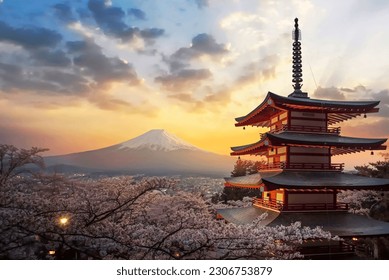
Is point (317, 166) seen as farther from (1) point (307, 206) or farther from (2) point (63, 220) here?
(2) point (63, 220)

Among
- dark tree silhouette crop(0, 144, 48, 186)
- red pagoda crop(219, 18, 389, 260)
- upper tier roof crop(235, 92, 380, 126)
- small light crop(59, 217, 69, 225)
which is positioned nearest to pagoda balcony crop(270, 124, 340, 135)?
red pagoda crop(219, 18, 389, 260)

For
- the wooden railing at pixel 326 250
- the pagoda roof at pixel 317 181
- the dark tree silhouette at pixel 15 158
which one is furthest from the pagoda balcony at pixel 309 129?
the dark tree silhouette at pixel 15 158

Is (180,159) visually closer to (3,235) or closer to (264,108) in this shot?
(264,108)

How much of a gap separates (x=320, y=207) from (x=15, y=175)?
734 centimetres

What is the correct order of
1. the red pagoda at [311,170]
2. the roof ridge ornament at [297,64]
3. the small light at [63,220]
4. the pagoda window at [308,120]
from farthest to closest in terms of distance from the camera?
the roof ridge ornament at [297,64] → the pagoda window at [308,120] → the red pagoda at [311,170] → the small light at [63,220]

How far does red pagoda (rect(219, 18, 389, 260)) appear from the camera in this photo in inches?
297

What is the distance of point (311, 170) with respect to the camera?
27.1ft

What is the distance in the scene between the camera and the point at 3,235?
3975mm

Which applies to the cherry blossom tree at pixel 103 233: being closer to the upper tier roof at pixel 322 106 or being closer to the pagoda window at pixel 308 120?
the upper tier roof at pixel 322 106

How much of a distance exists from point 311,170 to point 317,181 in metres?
0.60

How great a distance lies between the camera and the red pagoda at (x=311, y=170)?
297 inches

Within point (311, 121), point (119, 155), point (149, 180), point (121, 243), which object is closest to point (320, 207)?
point (311, 121)

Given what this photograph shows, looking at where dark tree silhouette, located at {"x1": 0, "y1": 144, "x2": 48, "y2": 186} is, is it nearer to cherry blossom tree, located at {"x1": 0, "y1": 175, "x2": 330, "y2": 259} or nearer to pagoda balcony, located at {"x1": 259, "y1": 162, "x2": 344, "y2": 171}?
cherry blossom tree, located at {"x1": 0, "y1": 175, "x2": 330, "y2": 259}
